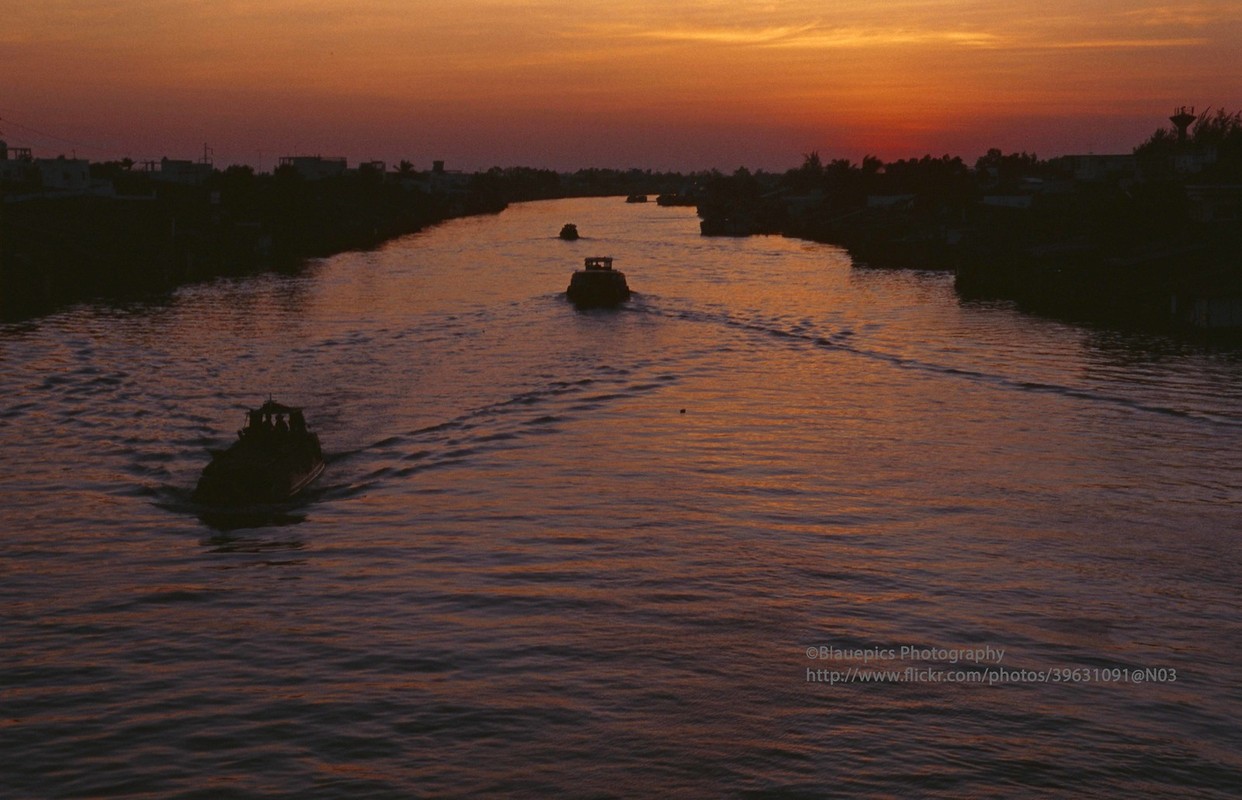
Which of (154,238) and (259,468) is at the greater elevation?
(154,238)

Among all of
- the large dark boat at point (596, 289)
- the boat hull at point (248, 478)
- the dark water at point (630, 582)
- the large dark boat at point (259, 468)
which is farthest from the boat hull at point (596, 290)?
the boat hull at point (248, 478)

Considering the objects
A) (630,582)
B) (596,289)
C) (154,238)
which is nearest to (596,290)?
(596,289)

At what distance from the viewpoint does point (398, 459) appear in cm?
4134

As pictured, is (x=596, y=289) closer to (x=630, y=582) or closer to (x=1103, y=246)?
(x=1103, y=246)

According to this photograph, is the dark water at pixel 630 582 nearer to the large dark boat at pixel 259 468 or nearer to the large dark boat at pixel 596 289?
the large dark boat at pixel 259 468

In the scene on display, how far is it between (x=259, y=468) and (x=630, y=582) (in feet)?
38.6

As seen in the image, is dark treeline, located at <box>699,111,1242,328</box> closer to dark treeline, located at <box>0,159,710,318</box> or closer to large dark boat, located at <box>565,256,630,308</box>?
large dark boat, located at <box>565,256,630,308</box>

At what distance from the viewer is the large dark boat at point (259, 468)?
33469 millimetres

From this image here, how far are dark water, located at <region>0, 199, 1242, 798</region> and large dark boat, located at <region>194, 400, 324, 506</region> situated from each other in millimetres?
889

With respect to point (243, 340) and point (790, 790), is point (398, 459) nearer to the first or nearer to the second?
point (790, 790)

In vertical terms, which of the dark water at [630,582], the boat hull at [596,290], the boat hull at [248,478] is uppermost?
the boat hull at [596,290]

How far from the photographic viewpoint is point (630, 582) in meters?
28.3

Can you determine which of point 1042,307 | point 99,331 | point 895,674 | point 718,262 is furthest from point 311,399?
point 718,262

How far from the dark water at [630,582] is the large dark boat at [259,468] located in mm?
889
